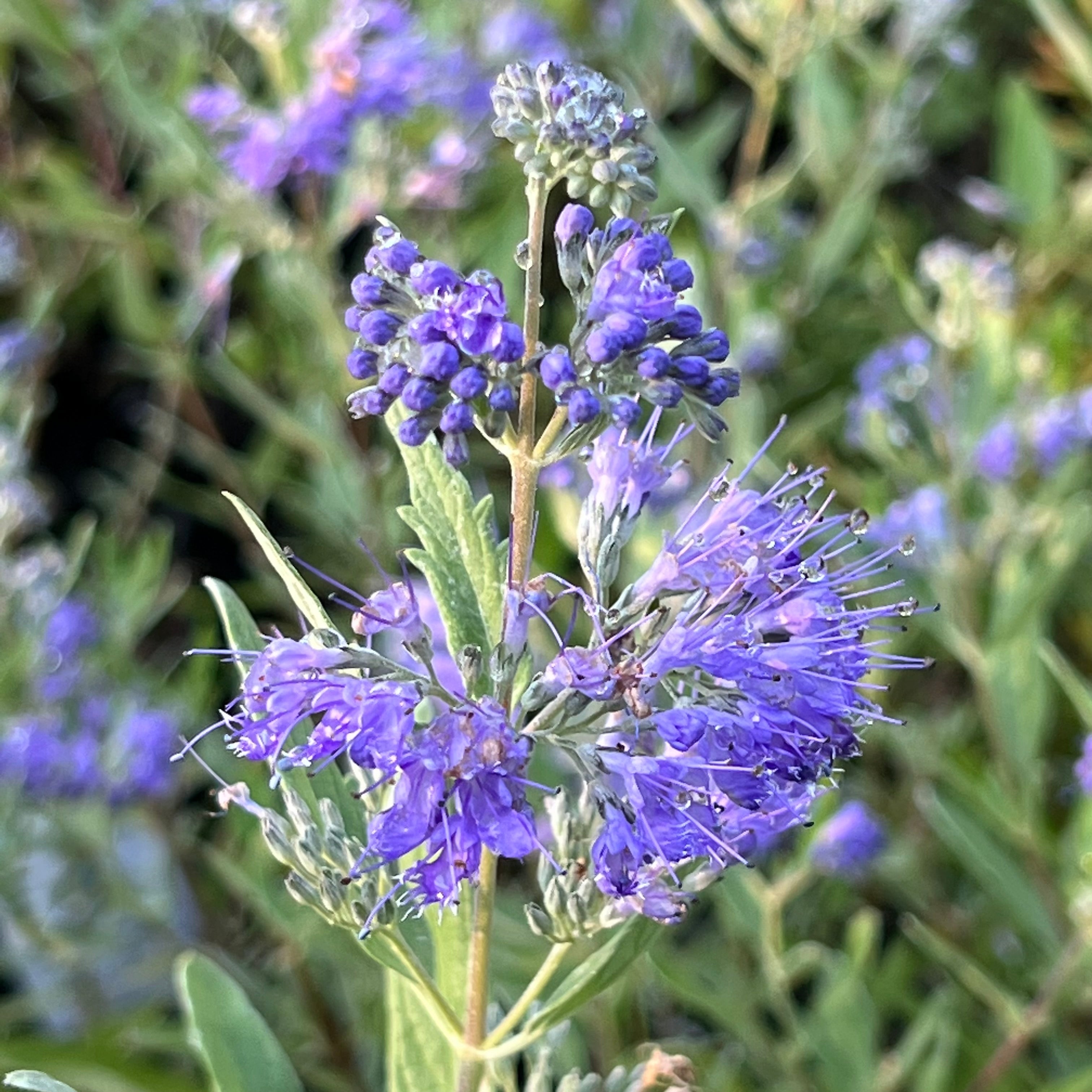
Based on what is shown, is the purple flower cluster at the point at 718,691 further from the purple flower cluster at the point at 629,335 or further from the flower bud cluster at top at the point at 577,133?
the flower bud cluster at top at the point at 577,133

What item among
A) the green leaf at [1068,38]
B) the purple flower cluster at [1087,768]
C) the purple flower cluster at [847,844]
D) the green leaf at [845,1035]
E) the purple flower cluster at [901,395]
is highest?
the green leaf at [1068,38]

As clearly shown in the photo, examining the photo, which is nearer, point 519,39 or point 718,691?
point 718,691

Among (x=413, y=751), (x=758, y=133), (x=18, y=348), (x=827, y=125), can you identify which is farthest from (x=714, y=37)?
(x=413, y=751)

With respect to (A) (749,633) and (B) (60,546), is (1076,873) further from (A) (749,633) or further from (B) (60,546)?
(B) (60,546)

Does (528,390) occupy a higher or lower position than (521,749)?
higher

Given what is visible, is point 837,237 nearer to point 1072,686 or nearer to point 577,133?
point 1072,686

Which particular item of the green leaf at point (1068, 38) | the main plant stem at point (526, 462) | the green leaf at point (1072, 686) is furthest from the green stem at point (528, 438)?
the green leaf at point (1068, 38)

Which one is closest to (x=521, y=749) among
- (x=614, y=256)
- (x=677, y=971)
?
(x=614, y=256)
